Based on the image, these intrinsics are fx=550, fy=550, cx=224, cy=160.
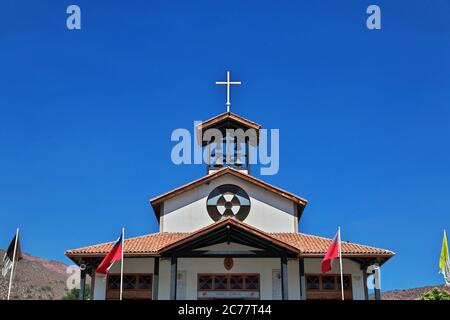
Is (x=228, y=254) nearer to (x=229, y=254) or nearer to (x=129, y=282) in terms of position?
(x=229, y=254)

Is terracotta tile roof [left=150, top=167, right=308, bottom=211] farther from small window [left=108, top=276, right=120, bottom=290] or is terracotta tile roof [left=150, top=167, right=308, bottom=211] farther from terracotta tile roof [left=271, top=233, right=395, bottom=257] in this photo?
small window [left=108, top=276, right=120, bottom=290]

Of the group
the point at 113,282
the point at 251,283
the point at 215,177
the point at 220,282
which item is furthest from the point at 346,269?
the point at 113,282

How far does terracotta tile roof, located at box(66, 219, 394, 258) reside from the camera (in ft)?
72.4

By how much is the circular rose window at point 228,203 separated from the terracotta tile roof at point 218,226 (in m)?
2.24

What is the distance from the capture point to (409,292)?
229ft

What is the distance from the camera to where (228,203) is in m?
26.5

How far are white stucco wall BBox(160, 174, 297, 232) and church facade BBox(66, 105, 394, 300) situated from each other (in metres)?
0.05

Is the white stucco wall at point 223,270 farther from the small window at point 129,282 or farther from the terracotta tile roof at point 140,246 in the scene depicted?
the terracotta tile roof at point 140,246

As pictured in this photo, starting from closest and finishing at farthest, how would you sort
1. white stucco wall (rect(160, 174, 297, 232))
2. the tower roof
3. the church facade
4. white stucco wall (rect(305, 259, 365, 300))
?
the church facade, white stucco wall (rect(305, 259, 365, 300)), white stucco wall (rect(160, 174, 297, 232)), the tower roof

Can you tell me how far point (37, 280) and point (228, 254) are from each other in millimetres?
97166

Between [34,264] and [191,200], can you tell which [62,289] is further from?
[191,200]

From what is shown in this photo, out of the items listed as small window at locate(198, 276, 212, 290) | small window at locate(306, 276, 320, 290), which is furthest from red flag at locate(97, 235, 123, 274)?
small window at locate(306, 276, 320, 290)

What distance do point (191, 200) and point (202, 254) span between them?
4.51 m
